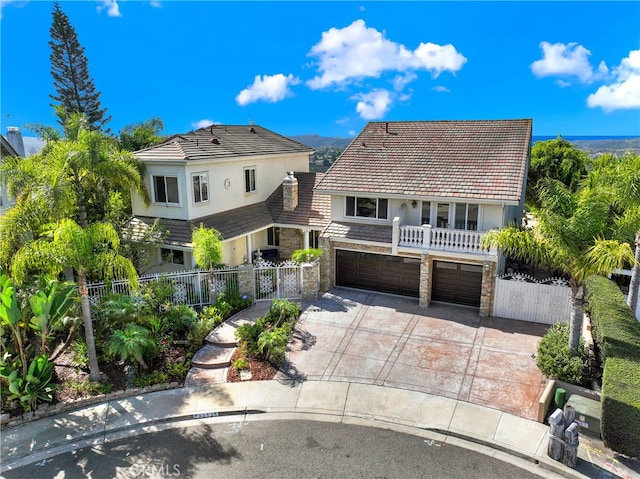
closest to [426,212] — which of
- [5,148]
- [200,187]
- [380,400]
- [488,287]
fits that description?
[488,287]

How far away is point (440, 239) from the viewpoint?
1794 cm

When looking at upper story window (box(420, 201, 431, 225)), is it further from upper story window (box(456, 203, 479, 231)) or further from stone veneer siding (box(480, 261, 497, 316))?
stone veneer siding (box(480, 261, 497, 316))

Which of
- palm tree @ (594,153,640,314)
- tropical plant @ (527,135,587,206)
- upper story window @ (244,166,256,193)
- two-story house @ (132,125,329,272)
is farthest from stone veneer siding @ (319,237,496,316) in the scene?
tropical plant @ (527,135,587,206)

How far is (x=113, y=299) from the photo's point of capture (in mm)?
15352

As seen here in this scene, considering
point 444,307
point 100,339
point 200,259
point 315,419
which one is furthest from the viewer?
point 444,307

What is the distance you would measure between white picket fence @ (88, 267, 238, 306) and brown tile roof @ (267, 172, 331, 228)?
5.52 m

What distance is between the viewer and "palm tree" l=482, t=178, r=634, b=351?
38.1 feet

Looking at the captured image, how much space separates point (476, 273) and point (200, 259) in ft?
37.0

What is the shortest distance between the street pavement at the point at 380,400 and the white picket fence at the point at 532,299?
2.32 ft

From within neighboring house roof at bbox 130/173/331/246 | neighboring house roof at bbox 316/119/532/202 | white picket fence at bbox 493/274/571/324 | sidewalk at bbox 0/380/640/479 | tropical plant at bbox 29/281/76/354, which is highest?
neighboring house roof at bbox 316/119/532/202

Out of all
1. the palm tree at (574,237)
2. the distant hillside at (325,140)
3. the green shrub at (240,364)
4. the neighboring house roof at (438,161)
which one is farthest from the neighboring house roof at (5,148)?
the distant hillside at (325,140)

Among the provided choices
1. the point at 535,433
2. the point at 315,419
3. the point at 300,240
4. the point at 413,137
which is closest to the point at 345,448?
the point at 315,419

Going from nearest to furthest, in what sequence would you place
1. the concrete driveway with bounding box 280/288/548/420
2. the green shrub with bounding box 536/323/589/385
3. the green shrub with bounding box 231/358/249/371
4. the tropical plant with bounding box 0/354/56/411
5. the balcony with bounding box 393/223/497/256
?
1. the tropical plant with bounding box 0/354/56/411
2. the green shrub with bounding box 536/323/589/385
3. the concrete driveway with bounding box 280/288/548/420
4. the green shrub with bounding box 231/358/249/371
5. the balcony with bounding box 393/223/497/256

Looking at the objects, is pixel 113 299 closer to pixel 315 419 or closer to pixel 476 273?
pixel 315 419
